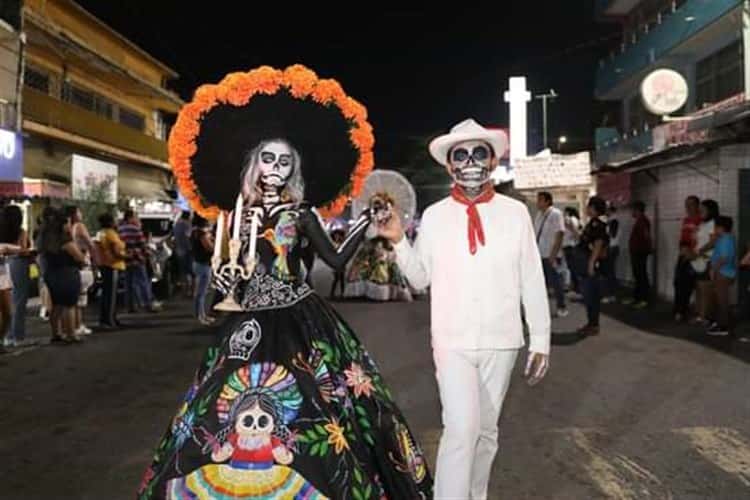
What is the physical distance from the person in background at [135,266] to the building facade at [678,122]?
907cm

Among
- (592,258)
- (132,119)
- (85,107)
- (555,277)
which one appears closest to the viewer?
(592,258)

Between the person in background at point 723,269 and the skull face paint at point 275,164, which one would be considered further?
the person in background at point 723,269

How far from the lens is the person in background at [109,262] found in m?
12.4

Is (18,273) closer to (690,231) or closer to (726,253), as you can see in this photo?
(726,253)

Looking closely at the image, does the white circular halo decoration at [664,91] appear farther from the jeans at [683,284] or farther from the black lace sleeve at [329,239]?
the black lace sleeve at [329,239]

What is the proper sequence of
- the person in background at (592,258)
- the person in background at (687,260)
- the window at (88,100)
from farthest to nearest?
the window at (88,100), the person in background at (687,260), the person in background at (592,258)

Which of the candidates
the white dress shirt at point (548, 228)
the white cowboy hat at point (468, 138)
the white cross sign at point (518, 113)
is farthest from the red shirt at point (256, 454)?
the white cross sign at point (518, 113)

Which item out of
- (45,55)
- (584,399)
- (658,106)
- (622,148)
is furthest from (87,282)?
(45,55)

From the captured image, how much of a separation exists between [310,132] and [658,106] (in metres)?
15.4

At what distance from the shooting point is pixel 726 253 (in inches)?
438

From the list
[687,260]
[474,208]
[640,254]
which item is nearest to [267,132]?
[474,208]

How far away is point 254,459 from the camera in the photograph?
3.58 meters

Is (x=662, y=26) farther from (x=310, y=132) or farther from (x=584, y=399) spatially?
(x=310, y=132)

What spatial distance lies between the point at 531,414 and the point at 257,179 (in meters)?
3.54
